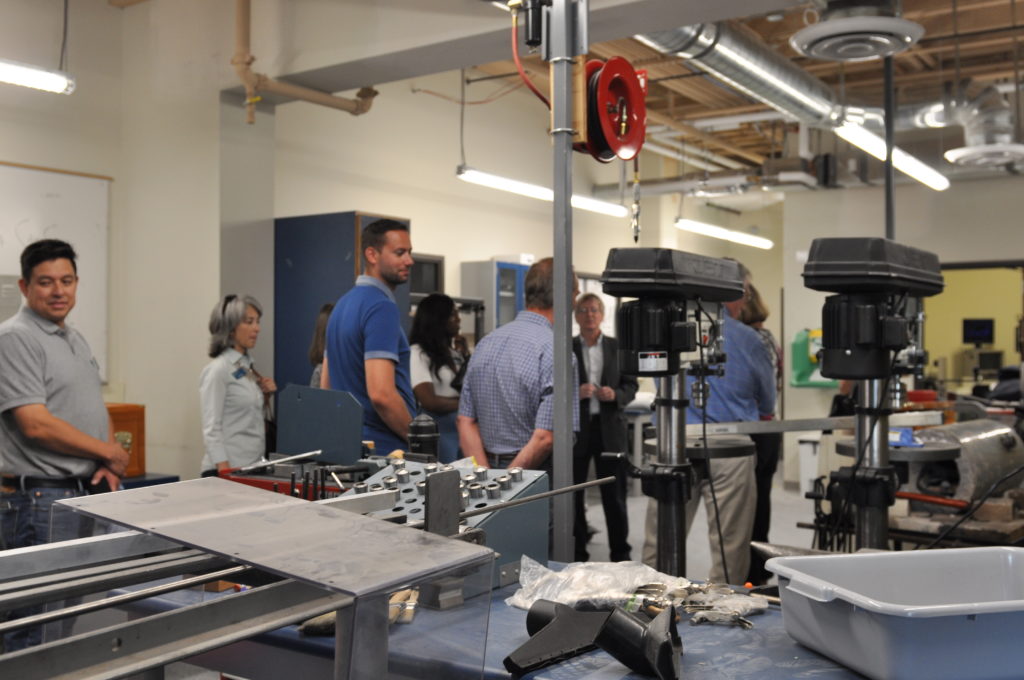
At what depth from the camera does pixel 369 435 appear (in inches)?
116

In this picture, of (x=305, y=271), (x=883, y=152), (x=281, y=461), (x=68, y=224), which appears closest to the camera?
(x=281, y=461)

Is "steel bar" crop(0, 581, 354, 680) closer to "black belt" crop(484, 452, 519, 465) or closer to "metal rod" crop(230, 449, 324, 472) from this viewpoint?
"metal rod" crop(230, 449, 324, 472)

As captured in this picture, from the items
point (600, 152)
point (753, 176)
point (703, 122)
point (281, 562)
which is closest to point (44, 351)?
point (600, 152)

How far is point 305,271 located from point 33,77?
1781mm

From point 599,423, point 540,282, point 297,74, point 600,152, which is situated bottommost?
point 599,423

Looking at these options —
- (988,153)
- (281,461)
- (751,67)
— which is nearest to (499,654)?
(281,461)

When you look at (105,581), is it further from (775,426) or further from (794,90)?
(794,90)

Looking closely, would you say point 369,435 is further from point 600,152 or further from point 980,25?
point 980,25

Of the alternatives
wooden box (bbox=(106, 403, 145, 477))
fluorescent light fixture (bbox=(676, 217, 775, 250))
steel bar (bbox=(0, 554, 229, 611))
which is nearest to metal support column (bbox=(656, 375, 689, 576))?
steel bar (bbox=(0, 554, 229, 611))

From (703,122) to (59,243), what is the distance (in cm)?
669

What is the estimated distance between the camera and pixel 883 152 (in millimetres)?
6238

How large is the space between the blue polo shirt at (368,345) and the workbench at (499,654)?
145 cm

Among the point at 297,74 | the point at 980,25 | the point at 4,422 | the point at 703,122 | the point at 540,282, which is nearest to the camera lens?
the point at 4,422

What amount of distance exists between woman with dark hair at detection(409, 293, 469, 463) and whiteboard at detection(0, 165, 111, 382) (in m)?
2.00
